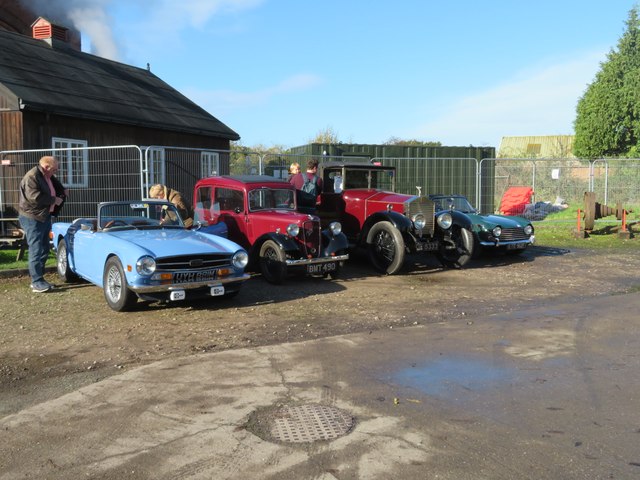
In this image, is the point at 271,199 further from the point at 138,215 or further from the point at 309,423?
the point at 309,423

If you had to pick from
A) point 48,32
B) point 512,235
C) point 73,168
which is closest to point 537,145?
point 48,32

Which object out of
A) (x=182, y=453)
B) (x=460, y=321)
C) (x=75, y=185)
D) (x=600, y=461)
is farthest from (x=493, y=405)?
(x=75, y=185)

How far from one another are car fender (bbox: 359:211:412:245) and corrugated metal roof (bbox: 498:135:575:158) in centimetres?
5077

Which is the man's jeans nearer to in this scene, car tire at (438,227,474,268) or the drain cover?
the drain cover

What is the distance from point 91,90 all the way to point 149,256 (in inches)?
496

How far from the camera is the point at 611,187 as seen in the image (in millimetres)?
20031

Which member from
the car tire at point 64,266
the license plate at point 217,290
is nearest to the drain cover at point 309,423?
the license plate at point 217,290

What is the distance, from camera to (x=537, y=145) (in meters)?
62.1

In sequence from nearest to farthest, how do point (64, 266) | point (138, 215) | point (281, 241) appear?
point (138, 215)
point (281, 241)
point (64, 266)

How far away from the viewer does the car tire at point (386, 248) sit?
10203mm

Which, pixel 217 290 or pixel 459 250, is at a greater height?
pixel 459 250

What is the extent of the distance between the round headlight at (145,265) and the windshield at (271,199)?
10.1 feet

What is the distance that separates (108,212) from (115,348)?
10.5 ft

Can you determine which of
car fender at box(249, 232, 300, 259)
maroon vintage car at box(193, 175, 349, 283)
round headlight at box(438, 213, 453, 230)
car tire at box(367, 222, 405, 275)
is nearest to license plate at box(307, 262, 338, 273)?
maroon vintage car at box(193, 175, 349, 283)
